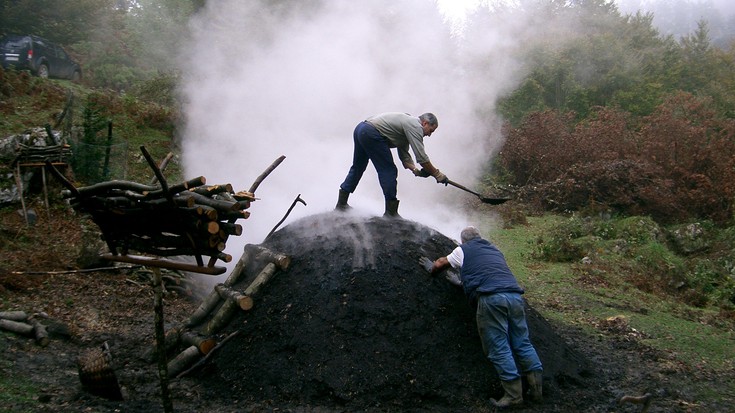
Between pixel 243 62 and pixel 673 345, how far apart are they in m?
9.60

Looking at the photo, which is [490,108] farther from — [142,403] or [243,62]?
[142,403]

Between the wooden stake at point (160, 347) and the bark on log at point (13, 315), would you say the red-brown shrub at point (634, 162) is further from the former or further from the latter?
the bark on log at point (13, 315)

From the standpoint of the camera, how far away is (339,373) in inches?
188

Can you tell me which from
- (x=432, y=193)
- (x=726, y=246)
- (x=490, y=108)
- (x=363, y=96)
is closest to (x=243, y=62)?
(x=363, y=96)

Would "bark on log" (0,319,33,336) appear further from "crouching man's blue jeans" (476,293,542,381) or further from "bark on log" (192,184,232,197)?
"crouching man's blue jeans" (476,293,542,381)

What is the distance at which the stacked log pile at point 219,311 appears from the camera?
17.3 feet

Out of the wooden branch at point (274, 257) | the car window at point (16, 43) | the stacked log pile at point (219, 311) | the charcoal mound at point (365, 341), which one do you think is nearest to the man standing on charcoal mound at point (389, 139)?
the charcoal mound at point (365, 341)

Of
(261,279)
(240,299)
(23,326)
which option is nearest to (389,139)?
(261,279)

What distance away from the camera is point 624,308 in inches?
299

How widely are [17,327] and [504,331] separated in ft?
15.3

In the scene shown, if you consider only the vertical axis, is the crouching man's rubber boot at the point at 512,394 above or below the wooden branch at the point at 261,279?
below

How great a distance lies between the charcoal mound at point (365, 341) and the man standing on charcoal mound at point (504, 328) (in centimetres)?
22

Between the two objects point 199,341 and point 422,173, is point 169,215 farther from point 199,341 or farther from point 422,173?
point 422,173

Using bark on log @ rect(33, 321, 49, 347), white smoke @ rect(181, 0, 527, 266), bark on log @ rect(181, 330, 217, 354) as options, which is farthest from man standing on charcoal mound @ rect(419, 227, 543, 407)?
white smoke @ rect(181, 0, 527, 266)
